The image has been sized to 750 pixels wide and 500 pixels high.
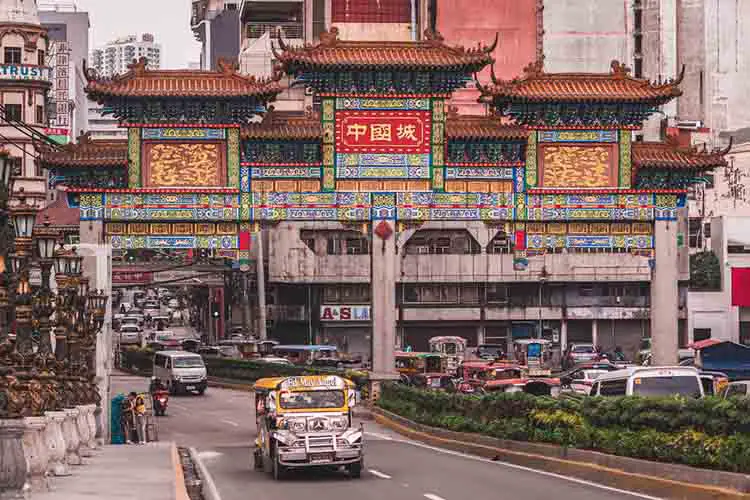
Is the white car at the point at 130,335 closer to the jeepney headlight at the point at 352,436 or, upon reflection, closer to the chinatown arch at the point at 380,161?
the chinatown arch at the point at 380,161

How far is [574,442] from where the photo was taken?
95.8 feet

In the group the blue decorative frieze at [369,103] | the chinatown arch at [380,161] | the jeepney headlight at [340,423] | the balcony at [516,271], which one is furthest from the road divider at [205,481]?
the balcony at [516,271]

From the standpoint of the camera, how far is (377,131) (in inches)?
1779

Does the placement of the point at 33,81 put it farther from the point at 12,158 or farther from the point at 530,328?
the point at 12,158

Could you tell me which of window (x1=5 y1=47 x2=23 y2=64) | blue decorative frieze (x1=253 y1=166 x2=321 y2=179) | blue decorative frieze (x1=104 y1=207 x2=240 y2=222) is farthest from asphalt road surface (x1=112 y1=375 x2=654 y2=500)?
window (x1=5 y1=47 x2=23 y2=64)

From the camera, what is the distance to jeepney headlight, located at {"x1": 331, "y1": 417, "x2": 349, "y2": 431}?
94.9 feet

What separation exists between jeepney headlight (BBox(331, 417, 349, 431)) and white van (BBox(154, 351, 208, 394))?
35.3 metres

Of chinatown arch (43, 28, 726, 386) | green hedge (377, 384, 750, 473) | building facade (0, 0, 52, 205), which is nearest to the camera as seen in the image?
green hedge (377, 384, 750, 473)

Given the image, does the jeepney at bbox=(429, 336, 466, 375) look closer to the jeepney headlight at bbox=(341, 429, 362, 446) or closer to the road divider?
the road divider

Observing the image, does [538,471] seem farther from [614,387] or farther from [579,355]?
[579,355]

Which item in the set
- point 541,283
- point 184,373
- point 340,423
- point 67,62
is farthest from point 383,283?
point 67,62

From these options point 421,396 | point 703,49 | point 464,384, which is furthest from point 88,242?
point 703,49

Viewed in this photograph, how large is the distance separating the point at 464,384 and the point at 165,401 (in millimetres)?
10354

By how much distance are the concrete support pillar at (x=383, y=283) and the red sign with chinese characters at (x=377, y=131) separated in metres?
2.14
